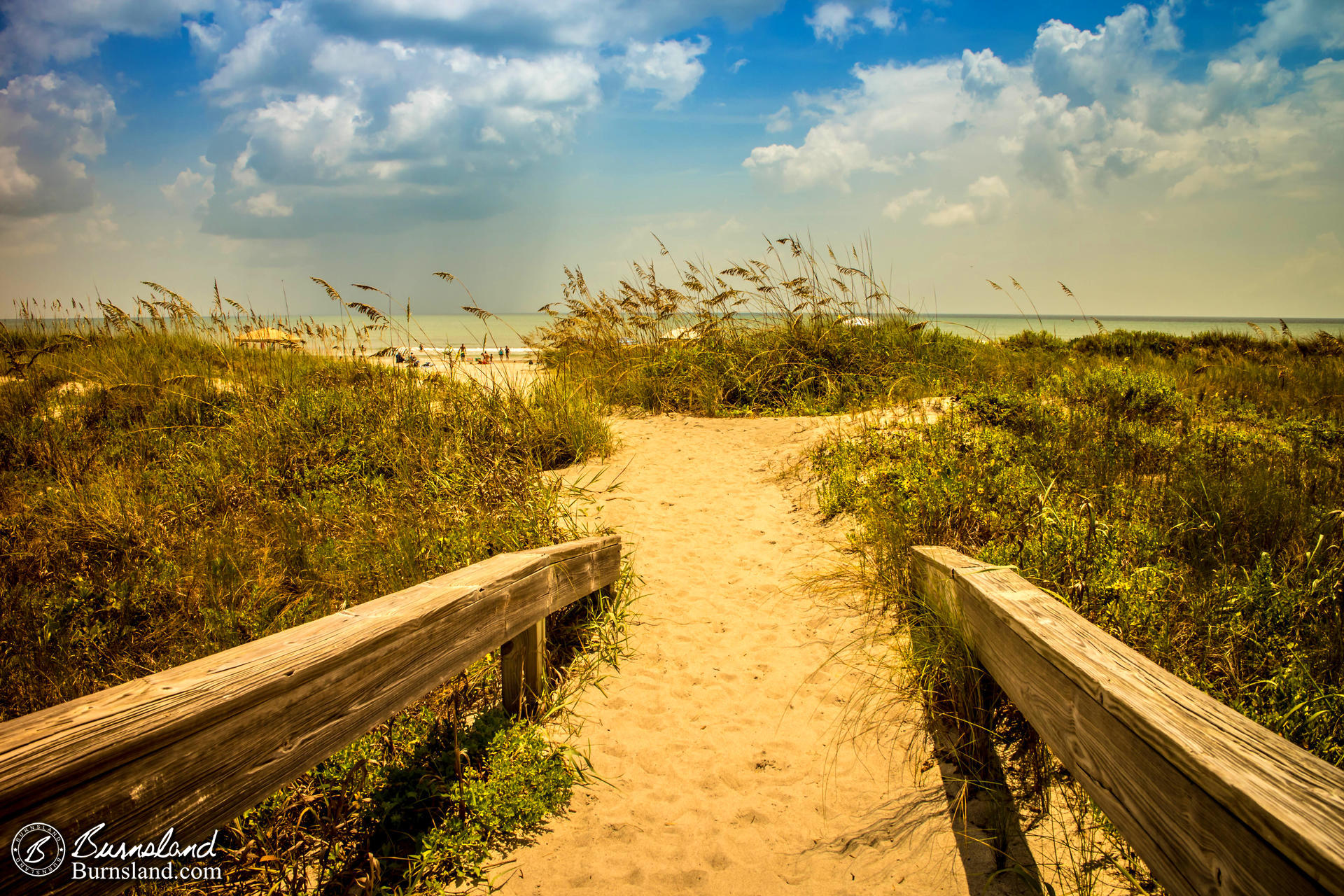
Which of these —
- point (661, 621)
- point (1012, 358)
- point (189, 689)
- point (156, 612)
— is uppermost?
point (1012, 358)

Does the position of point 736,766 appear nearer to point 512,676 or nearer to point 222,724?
point 512,676

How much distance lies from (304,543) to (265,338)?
20.1ft

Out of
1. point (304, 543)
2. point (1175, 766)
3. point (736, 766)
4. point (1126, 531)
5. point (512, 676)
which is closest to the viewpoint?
point (1175, 766)

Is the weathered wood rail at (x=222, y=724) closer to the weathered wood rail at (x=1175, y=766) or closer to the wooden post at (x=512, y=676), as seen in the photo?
the wooden post at (x=512, y=676)

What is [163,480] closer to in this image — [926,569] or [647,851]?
[647,851]

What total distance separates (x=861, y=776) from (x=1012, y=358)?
8.48 meters

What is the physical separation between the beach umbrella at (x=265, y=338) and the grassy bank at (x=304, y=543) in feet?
3.78

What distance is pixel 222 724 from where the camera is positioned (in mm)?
1328

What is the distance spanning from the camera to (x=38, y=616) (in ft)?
9.97

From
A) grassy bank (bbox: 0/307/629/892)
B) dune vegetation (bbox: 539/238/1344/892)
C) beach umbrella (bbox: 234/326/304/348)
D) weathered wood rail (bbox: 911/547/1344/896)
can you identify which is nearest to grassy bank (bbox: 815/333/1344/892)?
dune vegetation (bbox: 539/238/1344/892)

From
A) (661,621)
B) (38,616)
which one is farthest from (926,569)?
(38,616)

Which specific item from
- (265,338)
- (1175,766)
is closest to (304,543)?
(1175,766)

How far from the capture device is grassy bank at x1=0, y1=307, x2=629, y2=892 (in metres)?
2.34

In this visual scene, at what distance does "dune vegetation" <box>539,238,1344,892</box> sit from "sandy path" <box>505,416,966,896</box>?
11.8 inches
